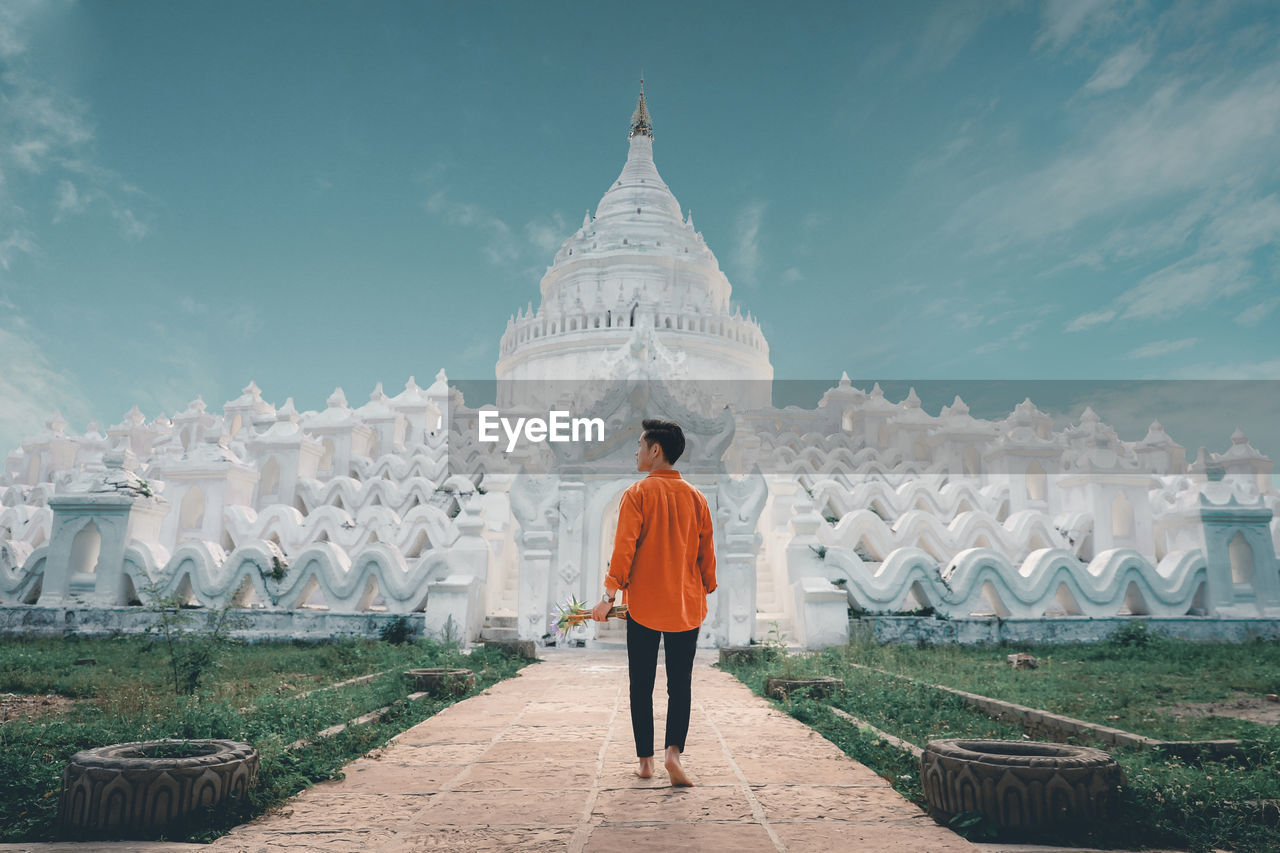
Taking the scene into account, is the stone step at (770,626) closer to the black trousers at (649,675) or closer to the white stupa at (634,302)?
the black trousers at (649,675)

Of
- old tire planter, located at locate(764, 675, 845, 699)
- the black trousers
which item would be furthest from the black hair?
old tire planter, located at locate(764, 675, 845, 699)

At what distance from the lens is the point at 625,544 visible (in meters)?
4.27

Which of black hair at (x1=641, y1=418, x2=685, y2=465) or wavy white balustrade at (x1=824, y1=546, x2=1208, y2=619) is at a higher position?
black hair at (x1=641, y1=418, x2=685, y2=465)

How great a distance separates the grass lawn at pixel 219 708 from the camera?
393 centimetres

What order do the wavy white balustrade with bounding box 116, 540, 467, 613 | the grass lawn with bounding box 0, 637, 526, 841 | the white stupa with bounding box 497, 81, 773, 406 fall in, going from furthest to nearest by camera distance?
the white stupa with bounding box 497, 81, 773, 406 → the wavy white balustrade with bounding box 116, 540, 467, 613 → the grass lawn with bounding box 0, 637, 526, 841

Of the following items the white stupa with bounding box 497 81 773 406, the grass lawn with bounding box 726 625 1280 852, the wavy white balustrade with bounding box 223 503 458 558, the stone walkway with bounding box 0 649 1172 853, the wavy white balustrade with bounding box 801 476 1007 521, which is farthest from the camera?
the white stupa with bounding box 497 81 773 406

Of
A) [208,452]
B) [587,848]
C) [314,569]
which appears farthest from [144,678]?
[208,452]

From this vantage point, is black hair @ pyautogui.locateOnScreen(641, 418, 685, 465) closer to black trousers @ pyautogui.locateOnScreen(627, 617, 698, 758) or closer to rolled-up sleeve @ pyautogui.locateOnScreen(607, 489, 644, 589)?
rolled-up sleeve @ pyautogui.locateOnScreen(607, 489, 644, 589)

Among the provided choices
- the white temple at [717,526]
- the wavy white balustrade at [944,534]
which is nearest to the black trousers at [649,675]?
the white temple at [717,526]

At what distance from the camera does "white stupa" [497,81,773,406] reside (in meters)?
28.5

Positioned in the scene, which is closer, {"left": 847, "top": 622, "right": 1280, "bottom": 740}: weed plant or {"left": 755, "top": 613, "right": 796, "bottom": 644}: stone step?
{"left": 847, "top": 622, "right": 1280, "bottom": 740}: weed plant

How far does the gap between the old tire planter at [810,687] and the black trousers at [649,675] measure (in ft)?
10.1

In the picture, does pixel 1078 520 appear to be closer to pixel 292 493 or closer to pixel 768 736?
pixel 768 736

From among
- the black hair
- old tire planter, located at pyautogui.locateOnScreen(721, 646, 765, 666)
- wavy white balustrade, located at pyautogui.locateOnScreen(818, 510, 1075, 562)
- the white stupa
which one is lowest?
old tire planter, located at pyautogui.locateOnScreen(721, 646, 765, 666)
